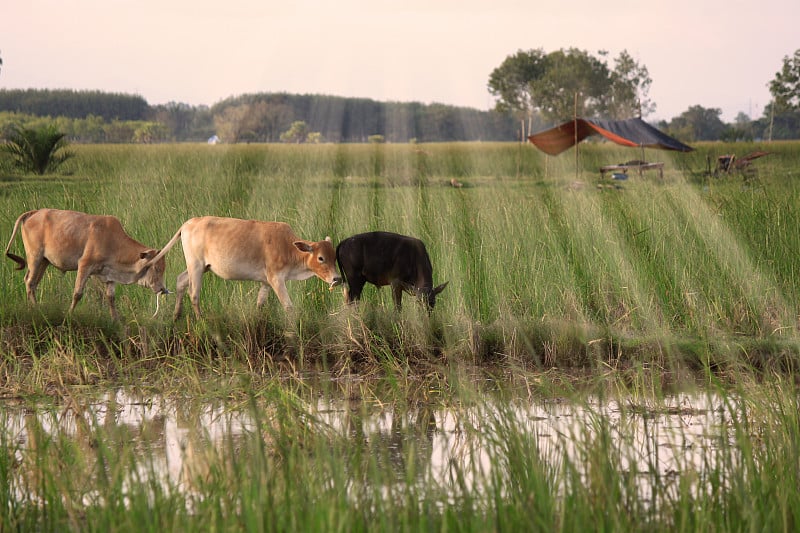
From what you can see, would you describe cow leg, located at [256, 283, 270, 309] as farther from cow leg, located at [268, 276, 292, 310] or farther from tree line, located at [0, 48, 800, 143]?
tree line, located at [0, 48, 800, 143]

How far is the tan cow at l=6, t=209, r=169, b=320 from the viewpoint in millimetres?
7219

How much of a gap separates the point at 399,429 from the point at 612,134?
79.3ft

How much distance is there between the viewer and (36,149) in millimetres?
26906

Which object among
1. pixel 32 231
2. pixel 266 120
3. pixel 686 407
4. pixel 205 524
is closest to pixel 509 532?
pixel 205 524

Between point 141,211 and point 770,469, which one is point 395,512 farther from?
point 141,211

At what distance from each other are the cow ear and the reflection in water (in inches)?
41.8

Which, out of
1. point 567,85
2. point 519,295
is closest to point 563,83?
point 567,85

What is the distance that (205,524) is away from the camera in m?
3.60

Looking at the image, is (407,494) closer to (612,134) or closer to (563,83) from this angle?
(612,134)

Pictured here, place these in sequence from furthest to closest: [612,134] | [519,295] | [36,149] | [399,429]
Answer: [612,134] < [36,149] < [519,295] < [399,429]

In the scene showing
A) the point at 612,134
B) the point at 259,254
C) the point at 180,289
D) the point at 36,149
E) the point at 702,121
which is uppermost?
the point at 702,121

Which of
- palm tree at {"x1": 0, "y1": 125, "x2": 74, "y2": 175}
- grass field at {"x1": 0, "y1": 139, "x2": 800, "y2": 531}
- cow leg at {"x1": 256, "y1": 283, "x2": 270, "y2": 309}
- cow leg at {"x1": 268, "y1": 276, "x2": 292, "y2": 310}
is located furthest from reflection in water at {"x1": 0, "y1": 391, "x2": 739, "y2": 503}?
palm tree at {"x1": 0, "y1": 125, "x2": 74, "y2": 175}

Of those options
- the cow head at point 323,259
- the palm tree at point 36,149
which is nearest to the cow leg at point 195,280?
the cow head at point 323,259

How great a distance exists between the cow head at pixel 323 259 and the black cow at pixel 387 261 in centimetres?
40
